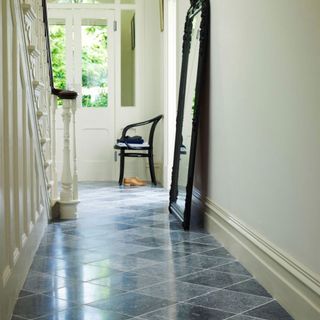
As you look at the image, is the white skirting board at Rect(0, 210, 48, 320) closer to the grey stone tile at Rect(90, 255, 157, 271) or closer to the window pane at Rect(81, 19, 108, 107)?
the grey stone tile at Rect(90, 255, 157, 271)

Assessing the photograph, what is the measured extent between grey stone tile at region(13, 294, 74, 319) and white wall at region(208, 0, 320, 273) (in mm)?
944

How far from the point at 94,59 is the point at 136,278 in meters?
4.99

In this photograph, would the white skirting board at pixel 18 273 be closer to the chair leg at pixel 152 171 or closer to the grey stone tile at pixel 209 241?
the grey stone tile at pixel 209 241

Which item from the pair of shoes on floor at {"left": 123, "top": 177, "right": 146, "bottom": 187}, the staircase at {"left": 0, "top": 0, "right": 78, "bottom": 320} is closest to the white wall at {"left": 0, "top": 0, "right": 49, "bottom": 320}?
the staircase at {"left": 0, "top": 0, "right": 78, "bottom": 320}

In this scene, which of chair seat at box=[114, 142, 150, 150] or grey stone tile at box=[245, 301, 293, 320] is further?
chair seat at box=[114, 142, 150, 150]

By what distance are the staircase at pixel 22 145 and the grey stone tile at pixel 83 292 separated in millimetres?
189

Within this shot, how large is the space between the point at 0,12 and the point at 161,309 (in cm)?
127

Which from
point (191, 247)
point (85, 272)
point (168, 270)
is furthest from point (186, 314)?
point (191, 247)

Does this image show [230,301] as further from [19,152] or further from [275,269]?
[19,152]

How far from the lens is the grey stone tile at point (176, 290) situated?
2.24 meters

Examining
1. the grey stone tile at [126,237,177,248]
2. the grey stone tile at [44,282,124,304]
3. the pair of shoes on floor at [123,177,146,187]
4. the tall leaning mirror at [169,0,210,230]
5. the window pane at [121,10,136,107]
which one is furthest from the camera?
the window pane at [121,10,136,107]

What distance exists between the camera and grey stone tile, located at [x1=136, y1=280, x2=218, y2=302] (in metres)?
2.24

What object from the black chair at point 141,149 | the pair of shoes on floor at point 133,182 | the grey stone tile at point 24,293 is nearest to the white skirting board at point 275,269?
the grey stone tile at point 24,293

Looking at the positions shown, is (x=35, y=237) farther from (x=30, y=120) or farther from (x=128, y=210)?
(x=128, y=210)
